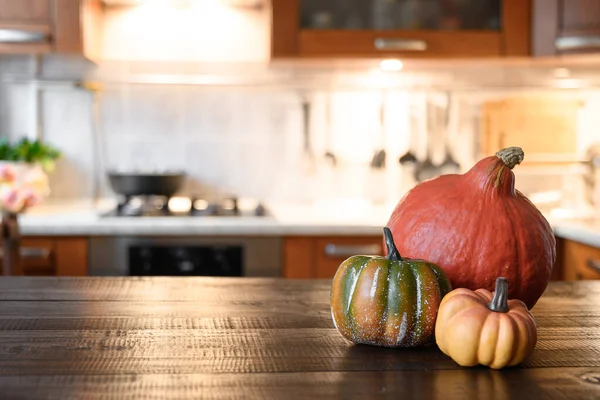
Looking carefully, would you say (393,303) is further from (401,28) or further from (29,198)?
(401,28)

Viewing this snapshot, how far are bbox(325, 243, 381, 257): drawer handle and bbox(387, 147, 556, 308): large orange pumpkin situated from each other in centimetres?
169

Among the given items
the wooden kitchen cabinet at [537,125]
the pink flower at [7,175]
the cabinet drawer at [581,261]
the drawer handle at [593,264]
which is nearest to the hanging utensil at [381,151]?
the wooden kitchen cabinet at [537,125]

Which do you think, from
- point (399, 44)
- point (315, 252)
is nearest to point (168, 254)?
point (315, 252)

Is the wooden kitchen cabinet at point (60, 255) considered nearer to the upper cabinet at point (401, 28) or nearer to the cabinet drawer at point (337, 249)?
the cabinet drawer at point (337, 249)

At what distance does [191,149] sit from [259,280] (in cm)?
189

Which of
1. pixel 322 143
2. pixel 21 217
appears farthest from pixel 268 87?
pixel 21 217

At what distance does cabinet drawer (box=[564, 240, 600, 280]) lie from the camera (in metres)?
2.48

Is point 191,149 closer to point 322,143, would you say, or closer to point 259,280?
point 322,143

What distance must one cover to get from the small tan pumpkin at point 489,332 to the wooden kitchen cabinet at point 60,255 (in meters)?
2.01

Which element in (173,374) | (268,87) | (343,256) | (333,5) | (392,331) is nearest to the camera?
(173,374)

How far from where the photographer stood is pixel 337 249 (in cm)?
270

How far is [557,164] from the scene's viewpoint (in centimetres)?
322

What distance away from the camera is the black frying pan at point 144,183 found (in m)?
2.95

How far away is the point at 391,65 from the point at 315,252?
847 mm
